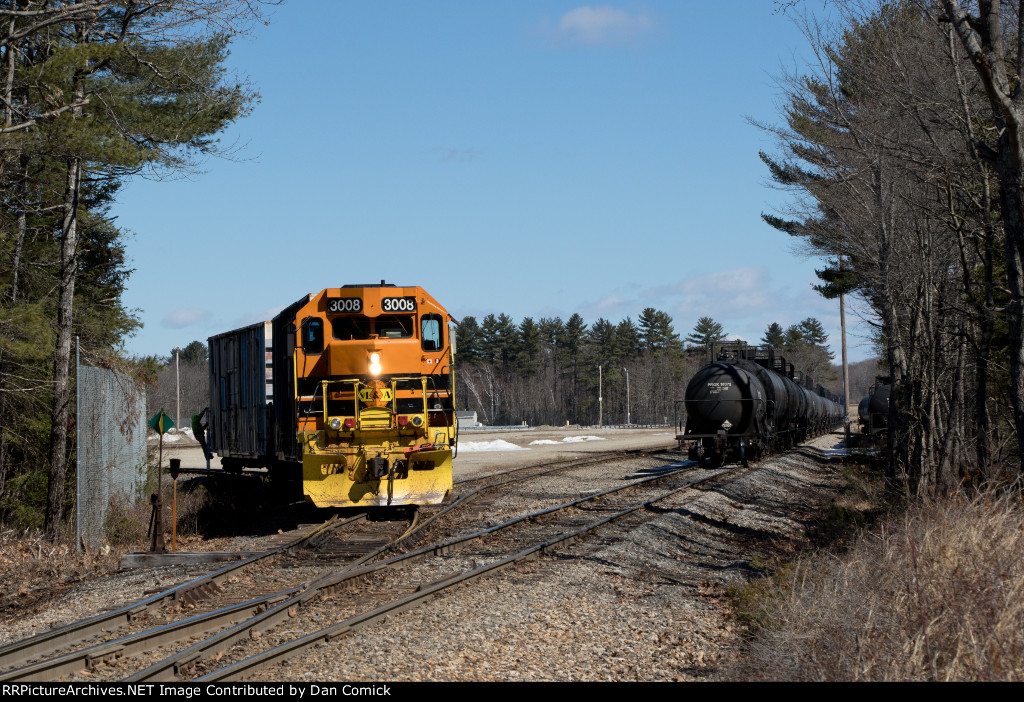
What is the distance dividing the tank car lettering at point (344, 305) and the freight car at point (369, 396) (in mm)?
17

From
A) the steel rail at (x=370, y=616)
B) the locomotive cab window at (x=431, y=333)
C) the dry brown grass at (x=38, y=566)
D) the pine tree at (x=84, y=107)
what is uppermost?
the pine tree at (x=84, y=107)

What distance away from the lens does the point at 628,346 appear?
127875 millimetres

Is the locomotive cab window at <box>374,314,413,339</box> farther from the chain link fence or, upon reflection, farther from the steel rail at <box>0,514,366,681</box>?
the steel rail at <box>0,514,366,681</box>

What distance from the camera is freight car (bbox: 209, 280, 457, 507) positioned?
14.3 meters

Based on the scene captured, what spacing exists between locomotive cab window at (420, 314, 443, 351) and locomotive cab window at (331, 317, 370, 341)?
944 mm

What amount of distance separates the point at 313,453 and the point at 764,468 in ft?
51.2

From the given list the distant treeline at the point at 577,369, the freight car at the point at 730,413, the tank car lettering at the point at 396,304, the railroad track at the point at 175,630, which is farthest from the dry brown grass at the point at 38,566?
the distant treeline at the point at 577,369

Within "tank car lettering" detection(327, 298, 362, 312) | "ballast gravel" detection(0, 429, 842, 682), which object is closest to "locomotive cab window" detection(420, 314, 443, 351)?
"tank car lettering" detection(327, 298, 362, 312)

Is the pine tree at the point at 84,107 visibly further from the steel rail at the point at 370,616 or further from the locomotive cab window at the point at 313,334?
the steel rail at the point at 370,616

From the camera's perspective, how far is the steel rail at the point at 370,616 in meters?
6.49

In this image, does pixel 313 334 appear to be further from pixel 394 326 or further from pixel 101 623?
pixel 101 623

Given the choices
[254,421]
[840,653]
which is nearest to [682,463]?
[254,421]

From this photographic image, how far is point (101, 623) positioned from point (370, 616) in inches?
94.4
